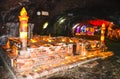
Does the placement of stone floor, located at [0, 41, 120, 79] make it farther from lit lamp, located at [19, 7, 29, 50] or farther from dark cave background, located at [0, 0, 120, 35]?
dark cave background, located at [0, 0, 120, 35]

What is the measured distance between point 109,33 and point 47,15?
9.51m

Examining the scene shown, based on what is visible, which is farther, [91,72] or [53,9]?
[53,9]

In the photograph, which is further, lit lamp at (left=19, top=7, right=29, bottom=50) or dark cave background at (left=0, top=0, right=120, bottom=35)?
dark cave background at (left=0, top=0, right=120, bottom=35)

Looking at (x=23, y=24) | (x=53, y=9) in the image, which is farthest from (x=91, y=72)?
(x=53, y=9)

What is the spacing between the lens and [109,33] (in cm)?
2200

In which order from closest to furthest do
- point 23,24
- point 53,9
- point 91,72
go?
point 23,24 < point 91,72 < point 53,9

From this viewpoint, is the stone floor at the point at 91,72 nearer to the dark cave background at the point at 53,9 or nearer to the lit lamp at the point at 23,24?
the lit lamp at the point at 23,24

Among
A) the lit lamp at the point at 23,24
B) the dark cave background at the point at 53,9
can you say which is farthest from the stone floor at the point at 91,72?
the dark cave background at the point at 53,9

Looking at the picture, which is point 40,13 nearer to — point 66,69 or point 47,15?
point 47,15

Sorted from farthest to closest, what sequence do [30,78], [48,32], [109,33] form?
1. [109,33]
2. [48,32]
3. [30,78]

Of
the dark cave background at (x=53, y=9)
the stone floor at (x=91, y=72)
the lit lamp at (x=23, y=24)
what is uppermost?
the dark cave background at (x=53, y=9)

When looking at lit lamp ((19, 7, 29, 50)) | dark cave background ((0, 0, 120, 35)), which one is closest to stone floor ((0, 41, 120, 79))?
lit lamp ((19, 7, 29, 50))

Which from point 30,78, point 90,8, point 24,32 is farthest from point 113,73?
point 90,8

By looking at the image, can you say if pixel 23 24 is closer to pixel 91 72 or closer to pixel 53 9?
pixel 91 72
